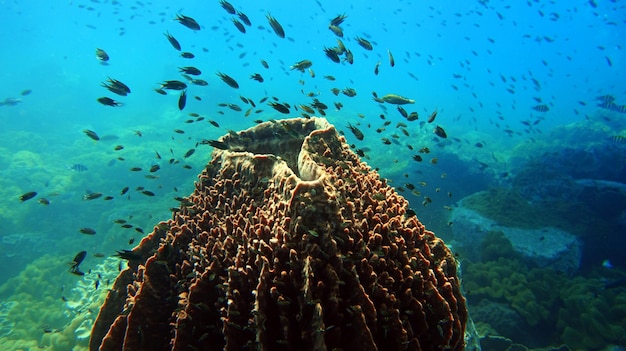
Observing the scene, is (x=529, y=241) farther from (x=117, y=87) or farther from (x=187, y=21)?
(x=117, y=87)

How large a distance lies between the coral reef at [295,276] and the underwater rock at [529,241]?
9474mm

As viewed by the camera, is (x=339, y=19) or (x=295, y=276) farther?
(x=339, y=19)

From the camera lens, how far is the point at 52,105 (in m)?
47.5

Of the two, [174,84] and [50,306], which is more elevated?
[174,84]

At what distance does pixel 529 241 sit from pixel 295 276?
12081 mm

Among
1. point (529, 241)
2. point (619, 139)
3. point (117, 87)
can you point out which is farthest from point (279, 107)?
point (619, 139)

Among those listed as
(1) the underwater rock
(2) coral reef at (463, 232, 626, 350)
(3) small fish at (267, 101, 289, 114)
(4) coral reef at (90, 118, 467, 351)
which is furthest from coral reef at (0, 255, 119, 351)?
(1) the underwater rock

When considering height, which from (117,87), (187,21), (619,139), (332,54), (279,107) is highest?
(332,54)

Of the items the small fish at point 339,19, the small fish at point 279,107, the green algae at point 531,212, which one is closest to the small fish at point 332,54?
the small fish at point 339,19

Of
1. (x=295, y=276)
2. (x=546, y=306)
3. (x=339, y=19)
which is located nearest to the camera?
(x=295, y=276)

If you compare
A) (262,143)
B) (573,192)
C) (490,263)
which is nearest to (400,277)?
(262,143)

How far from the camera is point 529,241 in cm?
1145

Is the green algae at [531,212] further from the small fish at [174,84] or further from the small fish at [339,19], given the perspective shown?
the small fish at [174,84]

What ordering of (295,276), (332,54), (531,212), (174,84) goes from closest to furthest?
(295,276) < (174,84) < (332,54) < (531,212)
